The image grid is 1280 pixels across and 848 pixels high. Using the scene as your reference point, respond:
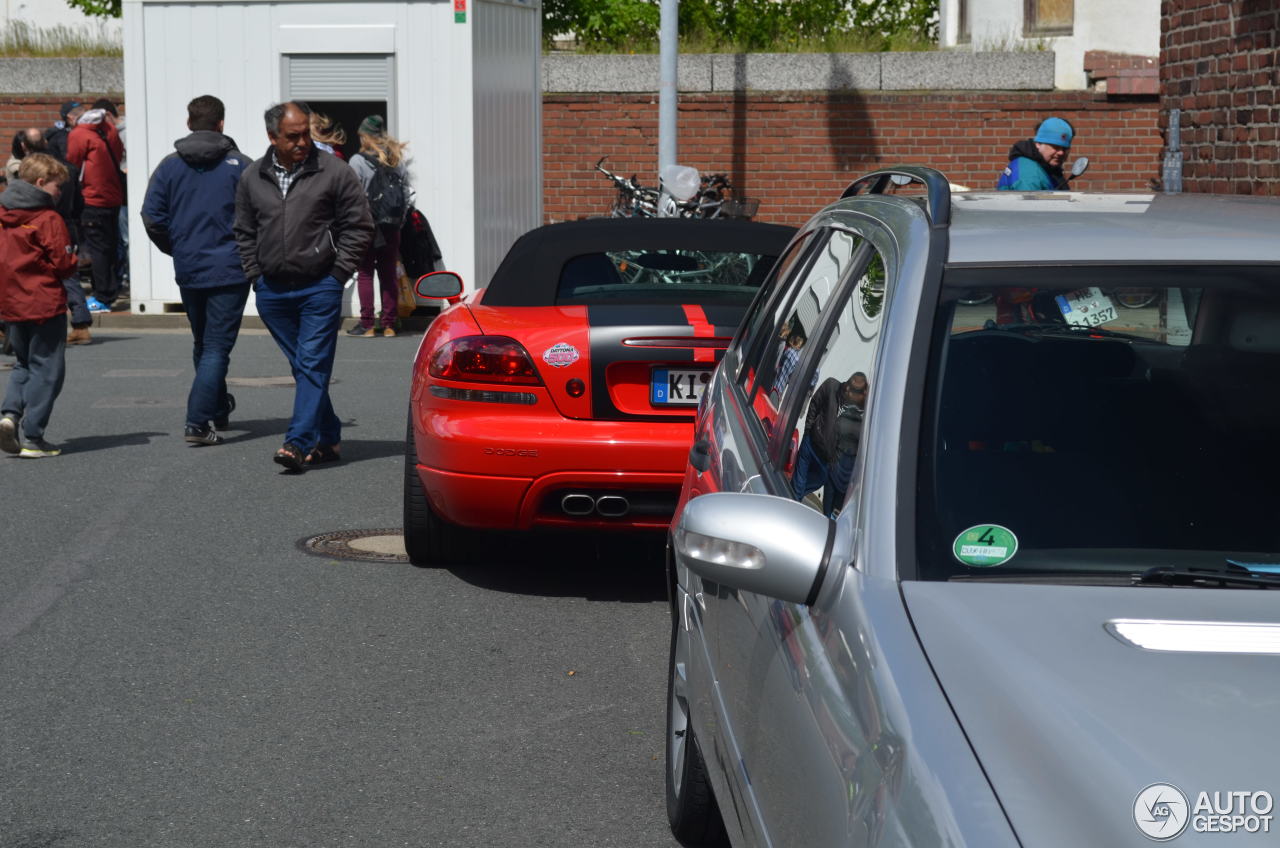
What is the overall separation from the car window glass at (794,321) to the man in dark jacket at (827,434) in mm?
396

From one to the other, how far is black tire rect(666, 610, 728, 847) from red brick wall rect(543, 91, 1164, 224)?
56.8 feet

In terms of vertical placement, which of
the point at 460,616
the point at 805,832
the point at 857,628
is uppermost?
the point at 857,628

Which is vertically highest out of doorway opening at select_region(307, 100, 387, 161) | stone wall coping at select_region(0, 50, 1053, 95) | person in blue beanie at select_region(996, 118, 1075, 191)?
stone wall coping at select_region(0, 50, 1053, 95)

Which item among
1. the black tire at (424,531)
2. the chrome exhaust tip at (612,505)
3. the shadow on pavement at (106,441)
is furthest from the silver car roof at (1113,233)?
the shadow on pavement at (106,441)

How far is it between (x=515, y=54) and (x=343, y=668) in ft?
43.5

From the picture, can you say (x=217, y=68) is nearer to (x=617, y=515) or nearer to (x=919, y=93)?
(x=919, y=93)

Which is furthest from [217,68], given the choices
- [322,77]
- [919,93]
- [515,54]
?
[919,93]

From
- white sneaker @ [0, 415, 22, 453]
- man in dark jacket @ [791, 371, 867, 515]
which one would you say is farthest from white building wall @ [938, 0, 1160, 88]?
man in dark jacket @ [791, 371, 867, 515]

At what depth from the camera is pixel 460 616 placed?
6676 mm

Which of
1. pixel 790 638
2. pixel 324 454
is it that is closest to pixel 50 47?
pixel 324 454

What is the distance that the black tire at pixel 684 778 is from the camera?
164 inches

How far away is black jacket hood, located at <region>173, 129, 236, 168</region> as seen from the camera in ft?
33.4

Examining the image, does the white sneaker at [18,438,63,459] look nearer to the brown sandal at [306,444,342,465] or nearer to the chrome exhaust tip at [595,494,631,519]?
the brown sandal at [306,444,342,465]

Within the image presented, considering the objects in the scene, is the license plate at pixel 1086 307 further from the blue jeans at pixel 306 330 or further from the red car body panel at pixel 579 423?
the blue jeans at pixel 306 330
